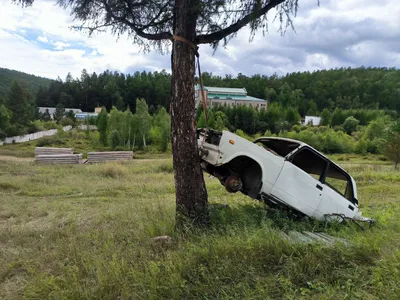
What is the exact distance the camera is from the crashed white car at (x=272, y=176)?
17.9 ft

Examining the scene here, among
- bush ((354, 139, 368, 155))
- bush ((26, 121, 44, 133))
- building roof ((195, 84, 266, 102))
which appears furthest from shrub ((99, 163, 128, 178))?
building roof ((195, 84, 266, 102))

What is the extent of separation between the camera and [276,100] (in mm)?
112188

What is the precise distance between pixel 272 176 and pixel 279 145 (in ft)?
5.61

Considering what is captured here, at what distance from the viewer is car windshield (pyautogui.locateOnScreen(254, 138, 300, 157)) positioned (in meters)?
6.67

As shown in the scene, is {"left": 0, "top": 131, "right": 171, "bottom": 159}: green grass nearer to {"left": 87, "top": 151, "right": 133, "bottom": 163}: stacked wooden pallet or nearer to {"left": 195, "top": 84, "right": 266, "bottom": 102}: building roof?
{"left": 87, "top": 151, "right": 133, "bottom": 163}: stacked wooden pallet

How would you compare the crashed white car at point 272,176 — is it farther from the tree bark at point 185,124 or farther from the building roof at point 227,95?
the building roof at point 227,95

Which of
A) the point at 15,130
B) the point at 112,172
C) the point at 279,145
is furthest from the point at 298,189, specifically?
the point at 15,130

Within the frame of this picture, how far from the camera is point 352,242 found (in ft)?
12.0

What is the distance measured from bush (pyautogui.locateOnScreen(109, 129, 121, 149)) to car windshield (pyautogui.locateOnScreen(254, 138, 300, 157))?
40555 millimetres

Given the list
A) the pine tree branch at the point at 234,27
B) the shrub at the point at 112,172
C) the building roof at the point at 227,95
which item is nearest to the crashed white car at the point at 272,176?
the pine tree branch at the point at 234,27

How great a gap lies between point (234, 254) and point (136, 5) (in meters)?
4.65

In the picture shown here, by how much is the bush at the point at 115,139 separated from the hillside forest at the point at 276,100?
5332mm

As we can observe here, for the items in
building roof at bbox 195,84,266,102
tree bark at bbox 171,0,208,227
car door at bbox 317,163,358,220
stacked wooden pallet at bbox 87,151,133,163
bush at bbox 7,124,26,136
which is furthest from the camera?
building roof at bbox 195,84,266,102

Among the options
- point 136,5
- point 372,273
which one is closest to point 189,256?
point 372,273
